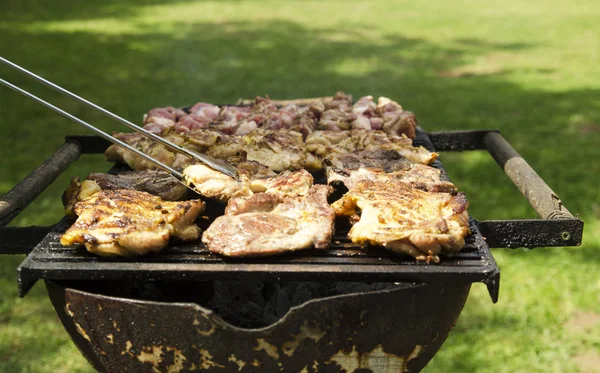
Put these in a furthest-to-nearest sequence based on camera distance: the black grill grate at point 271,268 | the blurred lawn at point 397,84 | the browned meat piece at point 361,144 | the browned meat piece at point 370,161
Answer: the blurred lawn at point 397,84
the browned meat piece at point 361,144
the browned meat piece at point 370,161
the black grill grate at point 271,268

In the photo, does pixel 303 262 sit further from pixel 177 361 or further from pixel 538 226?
pixel 538 226

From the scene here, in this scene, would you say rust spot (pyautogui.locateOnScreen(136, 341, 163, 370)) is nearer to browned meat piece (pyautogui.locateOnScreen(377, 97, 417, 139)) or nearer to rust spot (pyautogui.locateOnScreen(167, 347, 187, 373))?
rust spot (pyautogui.locateOnScreen(167, 347, 187, 373))

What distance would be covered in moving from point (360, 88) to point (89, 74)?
14.6ft

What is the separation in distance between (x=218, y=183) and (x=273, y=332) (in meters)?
0.79

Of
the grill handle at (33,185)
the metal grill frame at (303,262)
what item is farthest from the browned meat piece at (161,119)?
the metal grill frame at (303,262)

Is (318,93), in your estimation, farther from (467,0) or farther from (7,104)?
(467,0)

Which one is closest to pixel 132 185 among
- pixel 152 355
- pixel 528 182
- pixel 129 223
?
pixel 129 223

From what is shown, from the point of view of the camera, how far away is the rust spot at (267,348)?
7.33 feet

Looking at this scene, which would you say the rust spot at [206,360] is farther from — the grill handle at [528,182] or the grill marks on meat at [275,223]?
the grill handle at [528,182]

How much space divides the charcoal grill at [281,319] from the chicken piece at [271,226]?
45 millimetres

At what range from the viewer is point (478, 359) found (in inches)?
179

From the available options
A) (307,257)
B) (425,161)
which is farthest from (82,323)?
(425,161)

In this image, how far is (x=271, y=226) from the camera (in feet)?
7.97

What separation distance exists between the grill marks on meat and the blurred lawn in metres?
2.33
